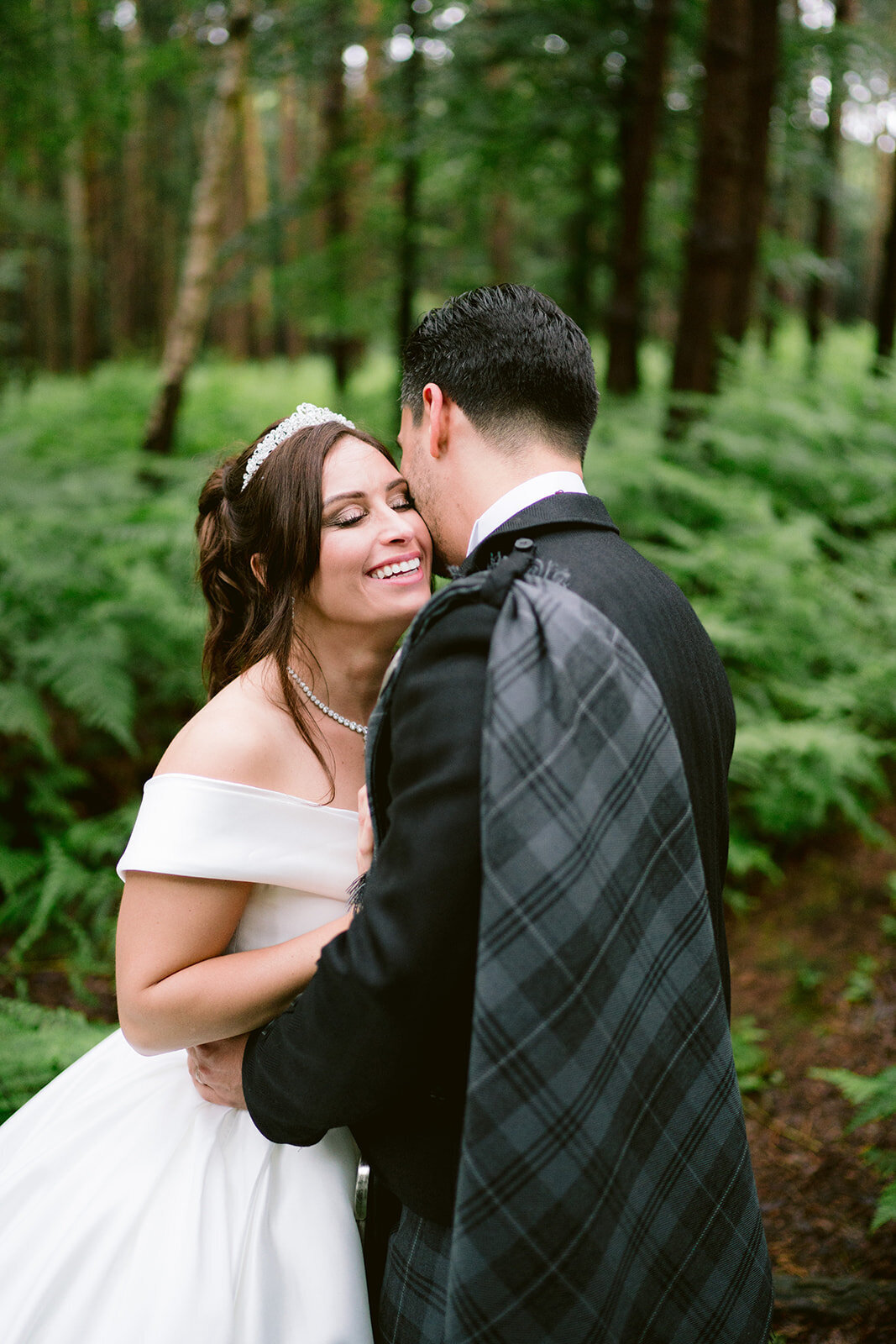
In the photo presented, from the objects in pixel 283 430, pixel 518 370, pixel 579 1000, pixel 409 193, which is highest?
pixel 409 193

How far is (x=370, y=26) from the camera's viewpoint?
916cm

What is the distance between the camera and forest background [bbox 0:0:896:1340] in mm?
4465

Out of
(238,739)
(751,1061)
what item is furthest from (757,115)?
(238,739)

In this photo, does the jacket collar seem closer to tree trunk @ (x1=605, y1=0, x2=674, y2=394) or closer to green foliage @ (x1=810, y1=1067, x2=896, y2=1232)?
green foliage @ (x1=810, y1=1067, x2=896, y2=1232)

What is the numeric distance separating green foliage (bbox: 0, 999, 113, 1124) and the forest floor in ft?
3.27

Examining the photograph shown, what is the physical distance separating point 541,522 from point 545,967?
761 millimetres

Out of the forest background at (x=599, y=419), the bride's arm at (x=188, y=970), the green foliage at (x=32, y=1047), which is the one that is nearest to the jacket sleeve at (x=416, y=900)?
the bride's arm at (x=188, y=970)

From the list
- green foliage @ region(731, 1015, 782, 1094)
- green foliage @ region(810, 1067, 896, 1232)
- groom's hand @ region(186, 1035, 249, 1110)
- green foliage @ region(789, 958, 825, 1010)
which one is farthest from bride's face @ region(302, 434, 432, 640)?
green foliage @ region(789, 958, 825, 1010)

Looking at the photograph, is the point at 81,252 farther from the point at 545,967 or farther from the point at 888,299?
the point at 545,967

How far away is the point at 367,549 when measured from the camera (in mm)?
2154

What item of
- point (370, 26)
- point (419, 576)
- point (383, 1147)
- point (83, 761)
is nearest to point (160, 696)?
point (83, 761)

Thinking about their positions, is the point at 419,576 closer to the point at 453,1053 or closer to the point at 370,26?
the point at 453,1053

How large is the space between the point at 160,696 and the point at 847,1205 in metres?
4.64

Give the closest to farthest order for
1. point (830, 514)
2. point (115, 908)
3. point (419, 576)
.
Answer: point (419, 576), point (115, 908), point (830, 514)
